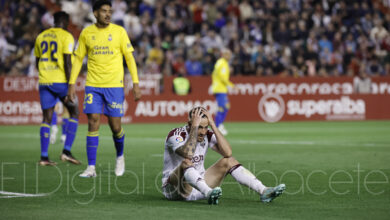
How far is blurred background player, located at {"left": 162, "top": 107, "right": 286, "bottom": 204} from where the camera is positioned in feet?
25.1

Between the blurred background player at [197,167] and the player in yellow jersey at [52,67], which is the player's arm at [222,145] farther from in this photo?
the player in yellow jersey at [52,67]

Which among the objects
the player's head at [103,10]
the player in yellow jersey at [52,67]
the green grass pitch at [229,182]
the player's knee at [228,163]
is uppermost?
the player's head at [103,10]

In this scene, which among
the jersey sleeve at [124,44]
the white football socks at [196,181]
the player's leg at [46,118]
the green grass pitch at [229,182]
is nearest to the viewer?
the green grass pitch at [229,182]

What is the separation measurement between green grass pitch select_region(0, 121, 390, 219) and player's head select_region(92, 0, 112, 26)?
2303 millimetres

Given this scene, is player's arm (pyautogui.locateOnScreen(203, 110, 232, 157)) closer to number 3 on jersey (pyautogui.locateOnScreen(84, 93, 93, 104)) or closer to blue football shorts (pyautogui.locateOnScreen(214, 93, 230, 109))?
number 3 on jersey (pyautogui.locateOnScreen(84, 93, 93, 104))

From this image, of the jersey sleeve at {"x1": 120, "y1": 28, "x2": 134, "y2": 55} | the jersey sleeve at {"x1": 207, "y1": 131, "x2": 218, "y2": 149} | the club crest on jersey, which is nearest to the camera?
the club crest on jersey

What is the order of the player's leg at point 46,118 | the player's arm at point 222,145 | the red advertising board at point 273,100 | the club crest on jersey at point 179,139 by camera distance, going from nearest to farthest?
the club crest on jersey at point 179,139, the player's arm at point 222,145, the player's leg at point 46,118, the red advertising board at point 273,100

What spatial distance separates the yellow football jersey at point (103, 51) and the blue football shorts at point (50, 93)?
5.90ft

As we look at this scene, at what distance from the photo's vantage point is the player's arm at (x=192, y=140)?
25.3 feet

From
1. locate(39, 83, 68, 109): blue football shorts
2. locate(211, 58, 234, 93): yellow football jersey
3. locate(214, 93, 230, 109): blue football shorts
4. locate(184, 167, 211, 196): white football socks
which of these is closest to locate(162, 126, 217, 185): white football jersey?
locate(184, 167, 211, 196): white football socks

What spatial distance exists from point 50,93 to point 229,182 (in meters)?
4.00

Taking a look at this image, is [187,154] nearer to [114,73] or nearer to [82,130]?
[114,73]

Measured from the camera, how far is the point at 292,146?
16047mm

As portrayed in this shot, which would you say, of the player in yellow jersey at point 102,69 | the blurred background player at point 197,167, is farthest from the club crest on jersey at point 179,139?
the player in yellow jersey at point 102,69
